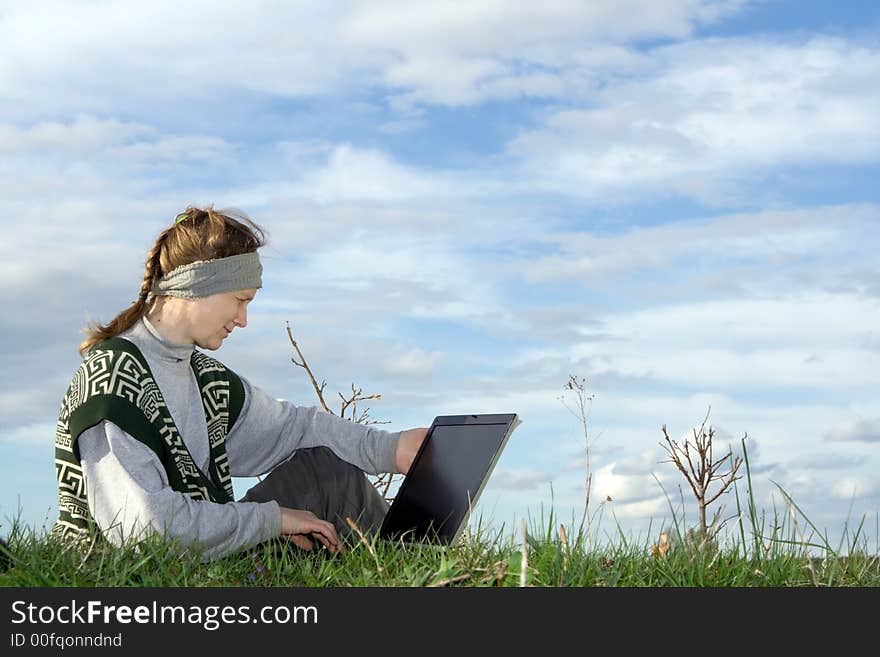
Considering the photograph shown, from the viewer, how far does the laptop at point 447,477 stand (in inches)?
174

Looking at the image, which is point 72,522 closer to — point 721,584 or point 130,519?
point 130,519

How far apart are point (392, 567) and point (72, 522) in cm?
154

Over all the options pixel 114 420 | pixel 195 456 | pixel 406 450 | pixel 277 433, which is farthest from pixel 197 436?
pixel 406 450

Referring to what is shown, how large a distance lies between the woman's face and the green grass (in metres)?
1.01

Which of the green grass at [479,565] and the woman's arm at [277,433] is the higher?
the woman's arm at [277,433]

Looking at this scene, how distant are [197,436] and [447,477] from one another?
121 centimetres

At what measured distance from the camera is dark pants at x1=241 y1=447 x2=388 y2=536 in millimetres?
4844

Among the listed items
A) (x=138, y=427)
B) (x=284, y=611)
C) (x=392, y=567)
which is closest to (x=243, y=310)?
(x=138, y=427)

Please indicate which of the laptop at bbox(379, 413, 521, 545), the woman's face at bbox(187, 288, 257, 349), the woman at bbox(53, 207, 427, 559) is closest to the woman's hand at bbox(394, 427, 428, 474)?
the woman at bbox(53, 207, 427, 559)

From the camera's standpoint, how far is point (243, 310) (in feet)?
15.4

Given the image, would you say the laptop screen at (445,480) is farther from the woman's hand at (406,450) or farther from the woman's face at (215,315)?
the woman's face at (215,315)

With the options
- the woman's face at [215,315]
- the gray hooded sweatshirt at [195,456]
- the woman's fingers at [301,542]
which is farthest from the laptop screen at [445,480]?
the woman's face at [215,315]

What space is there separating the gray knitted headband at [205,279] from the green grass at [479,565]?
1.16m

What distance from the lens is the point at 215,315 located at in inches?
180
